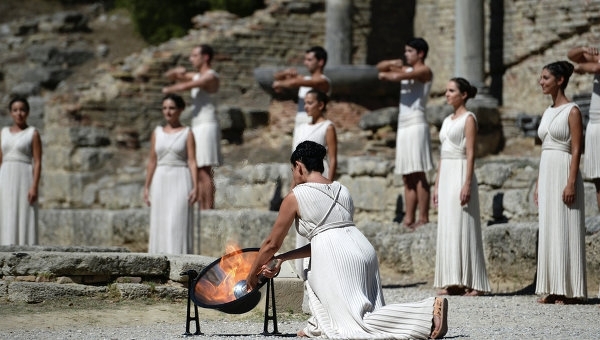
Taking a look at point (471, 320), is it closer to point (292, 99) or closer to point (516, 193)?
point (516, 193)

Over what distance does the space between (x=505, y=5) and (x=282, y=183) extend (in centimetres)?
512

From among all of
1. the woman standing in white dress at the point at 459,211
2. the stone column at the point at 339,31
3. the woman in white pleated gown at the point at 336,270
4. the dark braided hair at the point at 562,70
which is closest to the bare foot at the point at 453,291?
the woman standing in white dress at the point at 459,211

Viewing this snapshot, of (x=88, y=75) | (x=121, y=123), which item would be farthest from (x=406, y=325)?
(x=88, y=75)

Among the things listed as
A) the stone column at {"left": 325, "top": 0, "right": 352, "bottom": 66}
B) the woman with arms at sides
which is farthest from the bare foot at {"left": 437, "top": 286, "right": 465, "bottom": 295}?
the stone column at {"left": 325, "top": 0, "right": 352, "bottom": 66}

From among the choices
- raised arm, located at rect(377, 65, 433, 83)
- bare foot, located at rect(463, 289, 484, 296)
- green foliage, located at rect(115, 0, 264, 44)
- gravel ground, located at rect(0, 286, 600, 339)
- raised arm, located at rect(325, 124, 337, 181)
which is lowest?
gravel ground, located at rect(0, 286, 600, 339)

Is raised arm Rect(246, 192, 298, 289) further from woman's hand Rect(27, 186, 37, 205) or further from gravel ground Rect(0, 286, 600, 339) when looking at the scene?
woman's hand Rect(27, 186, 37, 205)

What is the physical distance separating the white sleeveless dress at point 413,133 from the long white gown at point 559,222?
298 centimetres

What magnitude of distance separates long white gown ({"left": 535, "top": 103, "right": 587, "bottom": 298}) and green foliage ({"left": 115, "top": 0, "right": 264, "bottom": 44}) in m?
15.7

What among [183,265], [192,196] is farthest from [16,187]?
[183,265]

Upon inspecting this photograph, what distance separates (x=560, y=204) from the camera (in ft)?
33.7

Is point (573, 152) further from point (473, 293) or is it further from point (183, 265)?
point (183, 265)

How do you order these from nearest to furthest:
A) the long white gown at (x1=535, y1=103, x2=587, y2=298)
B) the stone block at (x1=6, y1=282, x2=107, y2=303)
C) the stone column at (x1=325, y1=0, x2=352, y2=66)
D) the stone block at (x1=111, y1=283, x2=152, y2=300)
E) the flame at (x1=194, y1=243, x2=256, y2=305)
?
1. the flame at (x1=194, y1=243, x2=256, y2=305)
2. the stone block at (x1=6, y1=282, x2=107, y2=303)
3. the stone block at (x1=111, y1=283, x2=152, y2=300)
4. the long white gown at (x1=535, y1=103, x2=587, y2=298)
5. the stone column at (x1=325, y1=0, x2=352, y2=66)

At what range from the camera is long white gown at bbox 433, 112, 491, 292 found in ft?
Result: 36.0

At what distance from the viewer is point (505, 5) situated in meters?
18.4
